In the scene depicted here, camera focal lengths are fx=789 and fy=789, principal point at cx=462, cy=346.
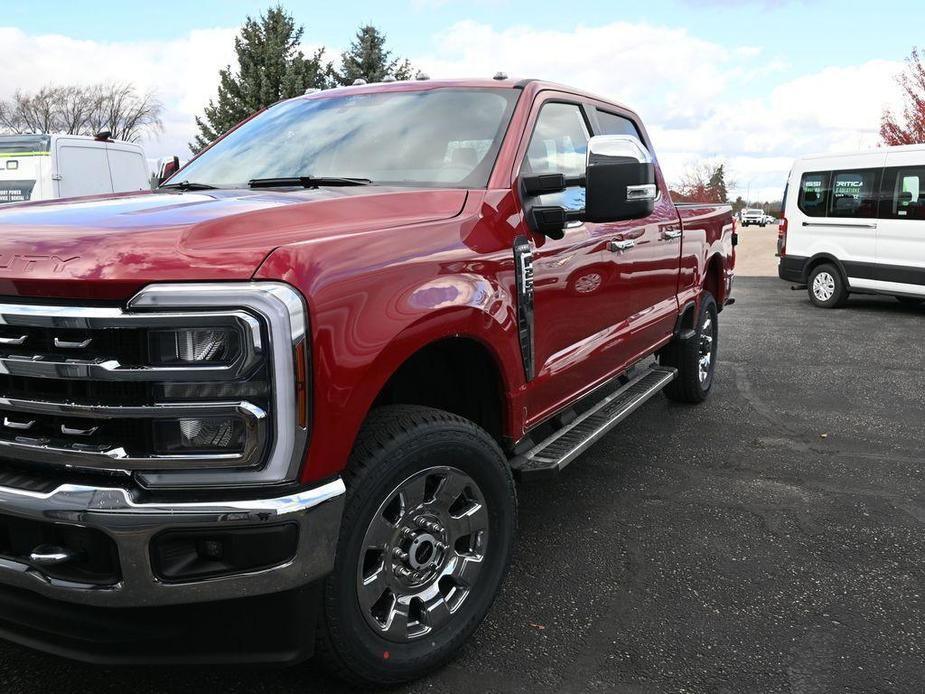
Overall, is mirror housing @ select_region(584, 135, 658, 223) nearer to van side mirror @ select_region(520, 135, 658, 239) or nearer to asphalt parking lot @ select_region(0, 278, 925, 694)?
van side mirror @ select_region(520, 135, 658, 239)

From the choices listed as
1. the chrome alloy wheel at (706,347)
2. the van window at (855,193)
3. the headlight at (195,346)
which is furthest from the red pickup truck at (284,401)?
the van window at (855,193)

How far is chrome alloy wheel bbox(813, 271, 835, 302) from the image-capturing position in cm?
1188

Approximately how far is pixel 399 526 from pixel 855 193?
11.2m

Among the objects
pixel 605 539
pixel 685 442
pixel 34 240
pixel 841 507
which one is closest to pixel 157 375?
pixel 34 240

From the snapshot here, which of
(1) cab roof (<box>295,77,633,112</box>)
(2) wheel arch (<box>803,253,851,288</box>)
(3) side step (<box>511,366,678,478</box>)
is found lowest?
(2) wheel arch (<box>803,253,851,288</box>)

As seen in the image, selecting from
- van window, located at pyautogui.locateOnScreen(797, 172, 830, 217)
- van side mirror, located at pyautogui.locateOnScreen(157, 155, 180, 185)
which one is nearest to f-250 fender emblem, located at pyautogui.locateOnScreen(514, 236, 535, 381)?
van side mirror, located at pyautogui.locateOnScreen(157, 155, 180, 185)

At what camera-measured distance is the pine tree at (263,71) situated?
93.5ft

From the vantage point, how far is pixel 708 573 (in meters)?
3.20

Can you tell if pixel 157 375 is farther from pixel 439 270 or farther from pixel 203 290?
pixel 439 270

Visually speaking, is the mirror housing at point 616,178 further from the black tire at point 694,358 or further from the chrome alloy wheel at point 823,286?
the chrome alloy wheel at point 823,286

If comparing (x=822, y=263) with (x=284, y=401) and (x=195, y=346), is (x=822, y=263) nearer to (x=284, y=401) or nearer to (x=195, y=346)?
(x=284, y=401)

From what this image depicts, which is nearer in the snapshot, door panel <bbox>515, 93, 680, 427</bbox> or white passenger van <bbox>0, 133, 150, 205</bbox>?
door panel <bbox>515, 93, 680, 427</bbox>

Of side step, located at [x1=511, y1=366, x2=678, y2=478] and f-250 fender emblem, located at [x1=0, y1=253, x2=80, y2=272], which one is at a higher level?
f-250 fender emblem, located at [x1=0, y1=253, x2=80, y2=272]

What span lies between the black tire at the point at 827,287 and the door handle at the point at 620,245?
9104 millimetres
